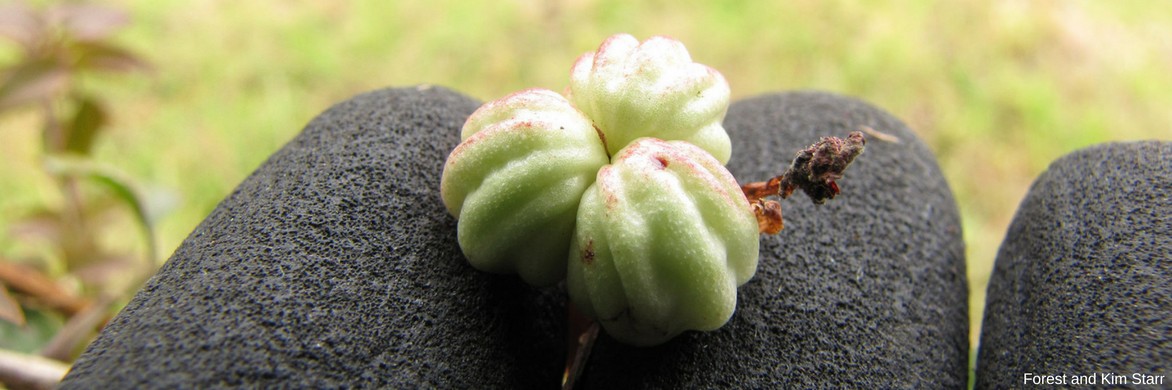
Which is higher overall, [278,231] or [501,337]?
[278,231]

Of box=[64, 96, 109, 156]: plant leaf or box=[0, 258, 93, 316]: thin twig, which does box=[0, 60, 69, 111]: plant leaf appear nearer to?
box=[64, 96, 109, 156]: plant leaf

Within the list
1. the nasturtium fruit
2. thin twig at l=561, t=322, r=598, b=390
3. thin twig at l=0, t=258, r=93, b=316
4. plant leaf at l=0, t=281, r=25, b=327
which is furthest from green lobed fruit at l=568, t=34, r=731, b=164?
thin twig at l=0, t=258, r=93, b=316

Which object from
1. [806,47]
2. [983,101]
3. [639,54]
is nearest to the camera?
[639,54]

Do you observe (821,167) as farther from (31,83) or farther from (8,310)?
(31,83)

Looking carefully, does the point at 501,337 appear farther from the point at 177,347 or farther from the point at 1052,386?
the point at 1052,386

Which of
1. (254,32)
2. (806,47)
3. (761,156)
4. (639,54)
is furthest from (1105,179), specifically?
(254,32)

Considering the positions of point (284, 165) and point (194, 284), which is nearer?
point (194, 284)

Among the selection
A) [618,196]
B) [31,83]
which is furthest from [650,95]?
[31,83]

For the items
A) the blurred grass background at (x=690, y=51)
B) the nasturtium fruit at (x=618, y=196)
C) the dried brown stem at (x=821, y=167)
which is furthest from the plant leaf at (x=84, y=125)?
the dried brown stem at (x=821, y=167)
